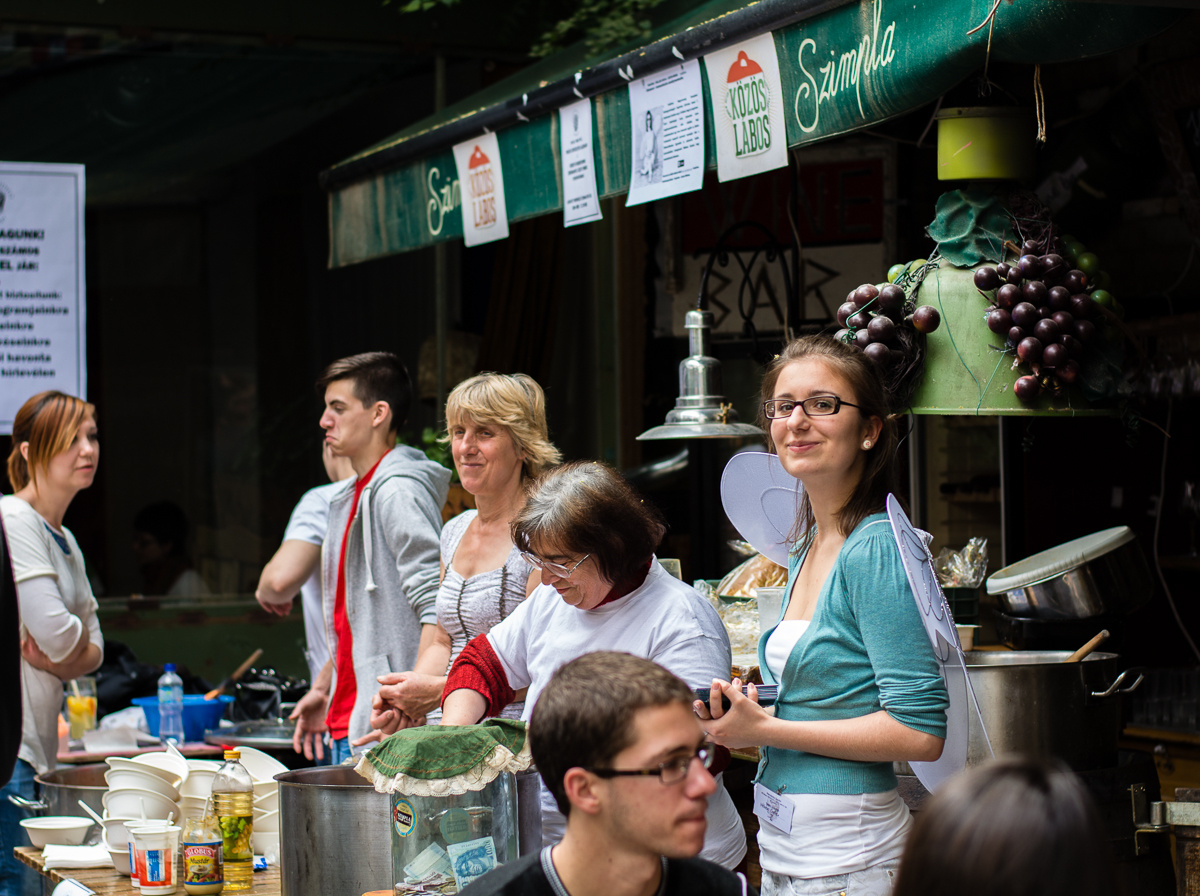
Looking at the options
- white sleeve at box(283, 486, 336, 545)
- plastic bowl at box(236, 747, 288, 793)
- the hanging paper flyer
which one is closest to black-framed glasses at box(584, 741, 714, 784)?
plastic bowl at box(236, 747, 288, 793)

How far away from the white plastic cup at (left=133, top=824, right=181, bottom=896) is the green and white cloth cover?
905 millimetres

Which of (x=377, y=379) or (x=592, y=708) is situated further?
(x=377, y=379)

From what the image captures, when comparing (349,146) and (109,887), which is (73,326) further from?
(109,887)

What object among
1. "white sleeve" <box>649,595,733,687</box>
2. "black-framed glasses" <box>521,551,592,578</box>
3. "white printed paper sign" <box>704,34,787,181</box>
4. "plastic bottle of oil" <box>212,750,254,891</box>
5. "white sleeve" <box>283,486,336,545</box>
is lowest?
"plastic bottle of oil" <box>212,750,254,891</box>

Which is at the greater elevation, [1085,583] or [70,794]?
[1085,583]

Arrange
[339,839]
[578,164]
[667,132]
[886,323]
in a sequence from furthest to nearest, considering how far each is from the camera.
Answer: [578,164]
[667,132]
[886,323]
[339,839]

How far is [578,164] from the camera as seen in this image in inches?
185

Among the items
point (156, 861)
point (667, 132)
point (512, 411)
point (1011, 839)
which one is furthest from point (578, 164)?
point (1011, 839)

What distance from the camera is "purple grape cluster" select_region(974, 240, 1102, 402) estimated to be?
9.78 feet

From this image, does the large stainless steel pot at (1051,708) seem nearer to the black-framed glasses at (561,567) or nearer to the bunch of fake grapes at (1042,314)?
the bunch of fake grapes at (1042,314)

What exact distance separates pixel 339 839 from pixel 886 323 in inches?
61.7

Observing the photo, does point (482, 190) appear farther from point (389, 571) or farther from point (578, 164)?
point (389, 571)

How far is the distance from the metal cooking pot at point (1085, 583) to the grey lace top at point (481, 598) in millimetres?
1271

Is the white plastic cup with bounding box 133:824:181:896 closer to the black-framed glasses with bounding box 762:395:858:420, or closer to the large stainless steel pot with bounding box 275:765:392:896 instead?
the large stainless steel pot with bounding box 275:765:392:896
